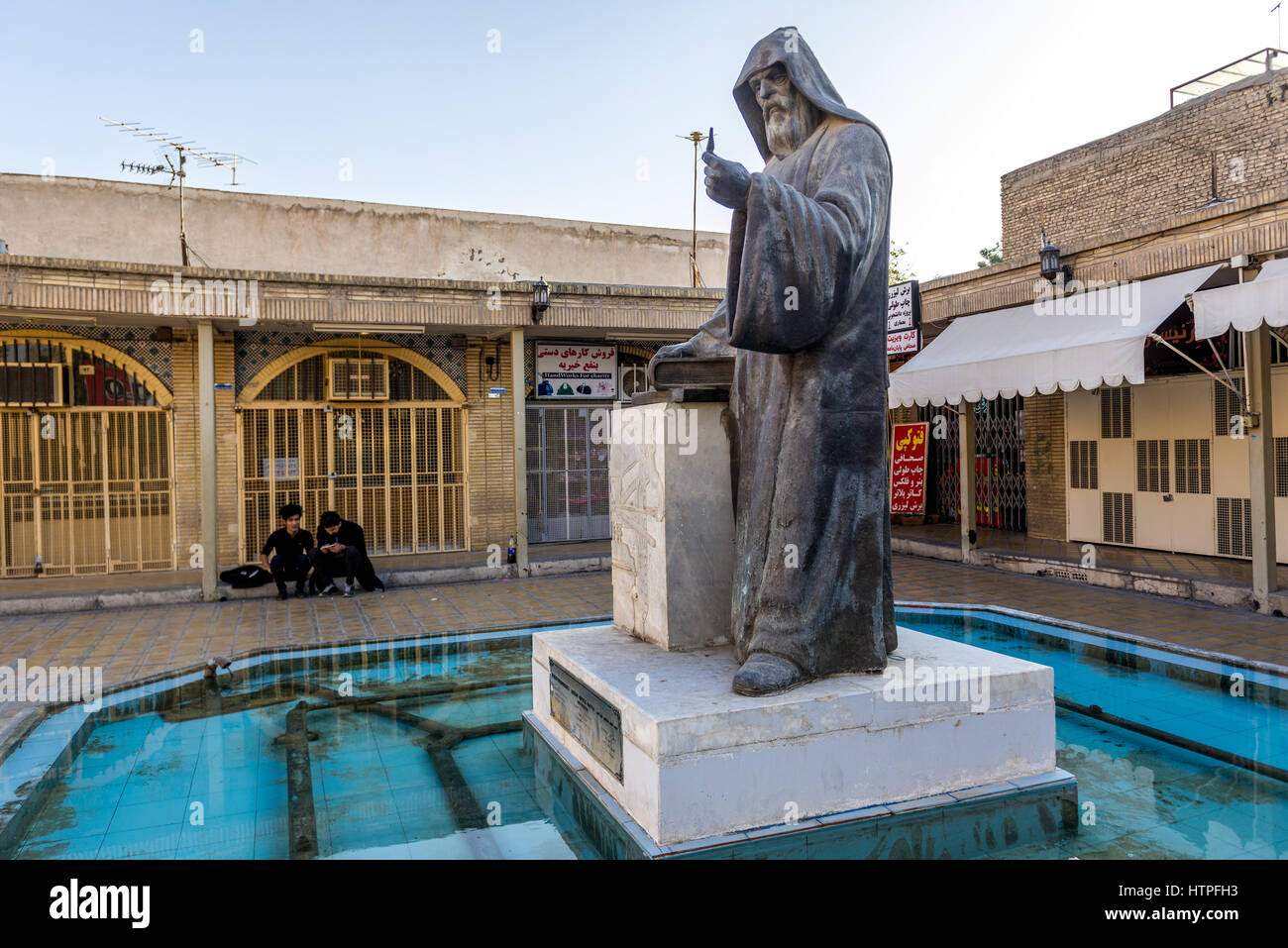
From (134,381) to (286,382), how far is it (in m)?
1.59

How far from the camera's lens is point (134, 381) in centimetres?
1014

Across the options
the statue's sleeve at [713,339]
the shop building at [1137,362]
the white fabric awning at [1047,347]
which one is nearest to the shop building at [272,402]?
the white fabric awning at [1047,347]

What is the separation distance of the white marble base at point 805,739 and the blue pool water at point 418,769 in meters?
0.32

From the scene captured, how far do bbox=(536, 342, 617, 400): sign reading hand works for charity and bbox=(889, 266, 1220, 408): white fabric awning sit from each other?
398 cm

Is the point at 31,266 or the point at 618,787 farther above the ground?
the point at 31,266

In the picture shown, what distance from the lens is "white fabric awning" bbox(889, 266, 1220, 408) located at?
743 centimetres

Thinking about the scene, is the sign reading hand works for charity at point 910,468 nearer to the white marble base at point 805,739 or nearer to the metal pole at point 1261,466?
the metal pole at point 1261,466

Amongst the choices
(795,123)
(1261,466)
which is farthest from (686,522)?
(1261,466)

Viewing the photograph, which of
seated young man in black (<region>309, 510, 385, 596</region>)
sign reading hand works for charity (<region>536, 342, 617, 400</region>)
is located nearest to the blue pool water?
seated young man in black (<region>309, 510, 385, 596</region>)

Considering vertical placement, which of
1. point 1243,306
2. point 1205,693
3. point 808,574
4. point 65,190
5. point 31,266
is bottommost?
point 1205,693

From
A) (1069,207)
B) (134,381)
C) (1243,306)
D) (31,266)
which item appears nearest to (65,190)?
(134,381)

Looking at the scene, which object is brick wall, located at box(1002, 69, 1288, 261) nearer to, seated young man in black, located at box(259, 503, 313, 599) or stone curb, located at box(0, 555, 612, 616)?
stone curb, located at box(0, 555, 612, 616)

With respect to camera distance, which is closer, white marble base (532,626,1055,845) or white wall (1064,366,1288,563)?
white marble base (532,626,1055,845)
